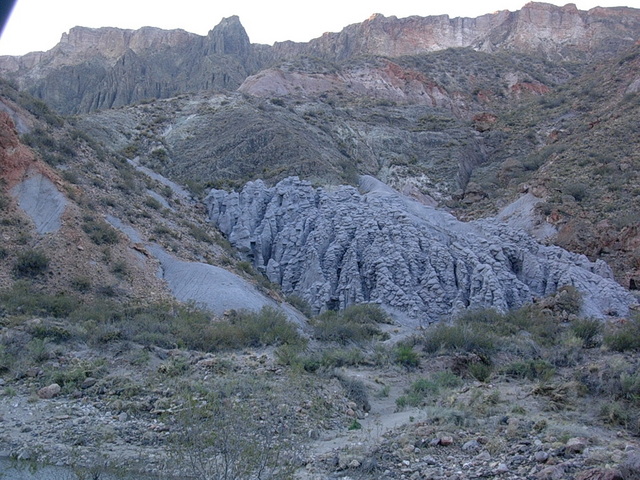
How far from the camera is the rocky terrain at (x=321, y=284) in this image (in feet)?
32.9

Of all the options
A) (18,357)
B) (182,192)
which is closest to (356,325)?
(18,357)

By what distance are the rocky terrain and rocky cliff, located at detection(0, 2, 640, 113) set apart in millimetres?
25161

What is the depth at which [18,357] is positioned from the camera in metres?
13.3

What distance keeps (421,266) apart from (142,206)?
37.4 feet

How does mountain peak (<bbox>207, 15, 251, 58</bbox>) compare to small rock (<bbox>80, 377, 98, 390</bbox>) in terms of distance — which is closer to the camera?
small rock (<bbox>80, 377, 98, 390</bbox>)

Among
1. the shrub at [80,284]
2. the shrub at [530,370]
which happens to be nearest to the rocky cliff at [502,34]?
the shrub at [530,370]

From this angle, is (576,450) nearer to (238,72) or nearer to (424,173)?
(424,173)

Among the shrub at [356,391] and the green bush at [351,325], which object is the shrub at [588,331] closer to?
the green bush at [351,325]

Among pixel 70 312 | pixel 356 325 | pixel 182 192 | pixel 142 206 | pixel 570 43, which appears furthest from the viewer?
pixel 570 43

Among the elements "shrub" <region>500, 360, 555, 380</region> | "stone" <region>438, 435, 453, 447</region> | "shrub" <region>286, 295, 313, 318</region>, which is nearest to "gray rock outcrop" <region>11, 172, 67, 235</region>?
"shrub" <region>286, 295, 313, 318</region>

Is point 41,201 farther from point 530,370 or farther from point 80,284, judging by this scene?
point 530,370

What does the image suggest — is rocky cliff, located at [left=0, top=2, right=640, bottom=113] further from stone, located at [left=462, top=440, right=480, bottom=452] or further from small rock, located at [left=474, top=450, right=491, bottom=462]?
small rock, located at [left=474, top=450, right=491, bottom=462]

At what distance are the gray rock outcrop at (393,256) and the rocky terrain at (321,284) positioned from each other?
12 centimetres

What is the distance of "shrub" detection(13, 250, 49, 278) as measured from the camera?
1877 cm
